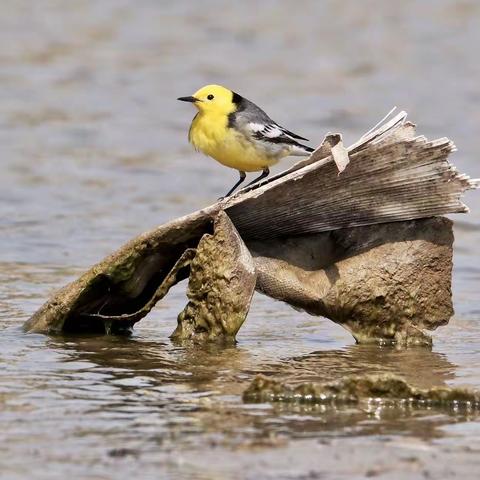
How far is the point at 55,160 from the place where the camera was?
16.1 metres

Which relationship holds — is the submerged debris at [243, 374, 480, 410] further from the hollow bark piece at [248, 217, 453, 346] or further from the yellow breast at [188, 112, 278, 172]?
the yellow breast at [188, 112, 278, 172]

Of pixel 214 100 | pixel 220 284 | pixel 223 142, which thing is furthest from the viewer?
pixel 214 100

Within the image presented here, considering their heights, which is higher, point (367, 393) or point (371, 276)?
point (371, 276)

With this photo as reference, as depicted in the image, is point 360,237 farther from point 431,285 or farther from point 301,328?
point 301,328

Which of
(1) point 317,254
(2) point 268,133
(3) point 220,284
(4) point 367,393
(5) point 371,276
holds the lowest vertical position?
(4) point 367,393

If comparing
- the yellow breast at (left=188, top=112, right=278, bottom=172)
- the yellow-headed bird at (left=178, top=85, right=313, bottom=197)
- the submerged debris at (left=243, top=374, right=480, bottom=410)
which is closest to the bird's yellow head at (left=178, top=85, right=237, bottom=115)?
the yellow-headed bird at (left=178, top=85, right=313, bottom=197)

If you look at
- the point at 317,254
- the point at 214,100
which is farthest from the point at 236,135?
the point at 317,254

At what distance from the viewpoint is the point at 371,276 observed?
873 cm

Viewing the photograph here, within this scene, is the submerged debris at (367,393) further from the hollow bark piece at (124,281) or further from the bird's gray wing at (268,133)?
the bird's gray wing at (268,133)

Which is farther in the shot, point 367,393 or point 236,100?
point 236,100

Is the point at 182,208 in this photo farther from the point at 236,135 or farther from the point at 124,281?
the point at 124,281

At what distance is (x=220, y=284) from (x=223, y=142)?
2.06m

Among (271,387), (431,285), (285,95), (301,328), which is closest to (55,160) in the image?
(285,95)

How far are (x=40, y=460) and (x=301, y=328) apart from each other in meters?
4.21
